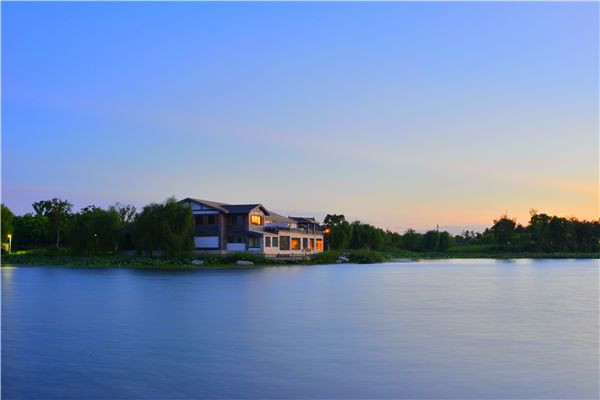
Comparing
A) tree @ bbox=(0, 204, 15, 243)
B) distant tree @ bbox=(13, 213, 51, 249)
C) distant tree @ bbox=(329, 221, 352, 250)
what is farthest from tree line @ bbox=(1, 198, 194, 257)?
distant tree @ bbox=(329, 221, 352, 250)

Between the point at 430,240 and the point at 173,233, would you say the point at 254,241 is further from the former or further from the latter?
the point at 430,240

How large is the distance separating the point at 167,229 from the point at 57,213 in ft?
124

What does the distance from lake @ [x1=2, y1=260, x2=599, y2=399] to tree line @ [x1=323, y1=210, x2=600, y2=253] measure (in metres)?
61.0

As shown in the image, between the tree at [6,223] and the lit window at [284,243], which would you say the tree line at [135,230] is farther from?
the lit window at [284,243]

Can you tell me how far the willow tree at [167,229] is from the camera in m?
55.7

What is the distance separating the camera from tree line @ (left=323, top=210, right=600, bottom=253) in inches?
3492

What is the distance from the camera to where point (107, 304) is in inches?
922

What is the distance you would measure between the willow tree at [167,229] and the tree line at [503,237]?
33455mm

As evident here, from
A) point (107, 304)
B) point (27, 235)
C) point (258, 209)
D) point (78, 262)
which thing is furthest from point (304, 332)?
point (27, 235)

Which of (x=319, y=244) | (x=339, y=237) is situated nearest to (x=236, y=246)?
(x=319, y=244)

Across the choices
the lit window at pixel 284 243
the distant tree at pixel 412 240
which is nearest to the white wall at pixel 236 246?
the lit window at pixel 284 243

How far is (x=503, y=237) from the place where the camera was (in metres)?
→ 102

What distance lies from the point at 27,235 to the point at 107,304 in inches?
2716

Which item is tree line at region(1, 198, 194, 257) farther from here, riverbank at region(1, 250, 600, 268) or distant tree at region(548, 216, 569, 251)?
distant tree at region(548, 216, 569, 251)
